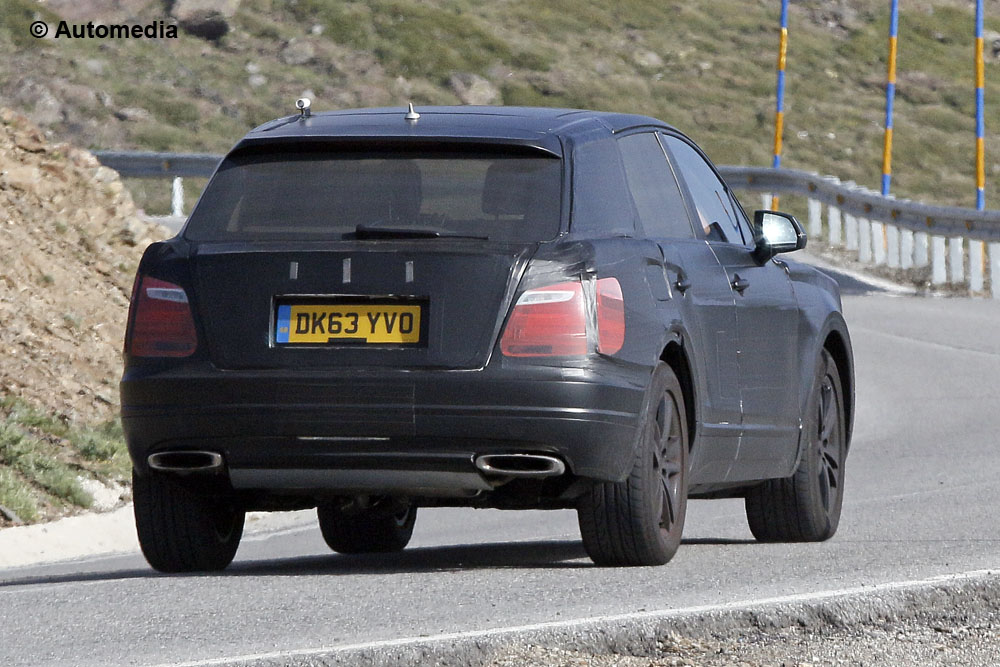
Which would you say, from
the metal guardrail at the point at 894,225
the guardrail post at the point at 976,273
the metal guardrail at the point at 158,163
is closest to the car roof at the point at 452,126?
the metal guardrail at the point at 894,225

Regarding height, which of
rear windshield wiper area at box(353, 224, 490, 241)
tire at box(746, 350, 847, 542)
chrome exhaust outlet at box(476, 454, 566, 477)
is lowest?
tire at box(746, 350, 847, 542)

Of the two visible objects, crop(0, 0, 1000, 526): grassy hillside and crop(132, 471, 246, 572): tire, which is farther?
crop(0, 0, 1000, 526): grassy hillside

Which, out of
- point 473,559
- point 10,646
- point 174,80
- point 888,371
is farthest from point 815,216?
point 174,80

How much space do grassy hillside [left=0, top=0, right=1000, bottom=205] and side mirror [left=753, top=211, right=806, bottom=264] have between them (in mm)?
40555

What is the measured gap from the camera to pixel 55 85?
52.2 metres

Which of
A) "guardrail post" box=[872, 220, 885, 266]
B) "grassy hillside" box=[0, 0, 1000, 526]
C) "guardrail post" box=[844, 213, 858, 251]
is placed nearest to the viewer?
"guardrail post" box=[872, 220, 885, 266]

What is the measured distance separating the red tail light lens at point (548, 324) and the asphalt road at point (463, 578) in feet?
2.56

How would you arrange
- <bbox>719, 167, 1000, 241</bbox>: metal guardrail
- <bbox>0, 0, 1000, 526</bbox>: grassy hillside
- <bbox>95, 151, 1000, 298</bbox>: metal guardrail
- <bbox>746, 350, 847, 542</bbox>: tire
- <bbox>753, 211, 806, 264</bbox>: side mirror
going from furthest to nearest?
<bbox>0, 0, 1000, 526</bbox>: grassy hillside, <bbox>719, 167, 1000, 241</bbox>: metal guardrail, <bbox>95, 151, 1000, 298</bbox>: metal guardrail, <bbox>746, 350, 847, 542</bbox>: tire, <bbox>753, 211, 806, 264</bbox>: side mirror

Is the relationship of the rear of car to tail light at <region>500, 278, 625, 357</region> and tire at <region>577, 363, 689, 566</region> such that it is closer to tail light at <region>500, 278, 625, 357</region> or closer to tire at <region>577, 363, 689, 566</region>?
tail light at <region>500, 278, 625, 357</region>

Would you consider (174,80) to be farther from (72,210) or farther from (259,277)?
(259,277)

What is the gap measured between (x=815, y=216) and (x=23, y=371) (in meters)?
17.9

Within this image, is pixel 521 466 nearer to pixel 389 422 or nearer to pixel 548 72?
pixel 389 422

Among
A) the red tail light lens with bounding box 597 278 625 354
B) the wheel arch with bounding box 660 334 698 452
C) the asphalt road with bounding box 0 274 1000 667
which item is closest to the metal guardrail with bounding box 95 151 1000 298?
the asphalt road with bounding box 0 274 1000 667

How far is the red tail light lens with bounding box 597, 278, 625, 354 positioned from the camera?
6.83 m
